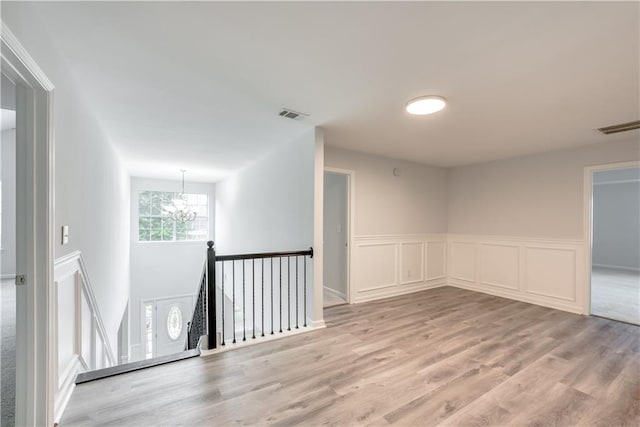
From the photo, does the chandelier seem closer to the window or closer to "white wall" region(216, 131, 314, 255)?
the window

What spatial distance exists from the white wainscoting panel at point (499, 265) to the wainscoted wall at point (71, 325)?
555 cm

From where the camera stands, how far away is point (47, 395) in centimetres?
150

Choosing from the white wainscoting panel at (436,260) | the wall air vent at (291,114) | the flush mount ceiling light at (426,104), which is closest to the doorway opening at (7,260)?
the wall air vent at (291,114)

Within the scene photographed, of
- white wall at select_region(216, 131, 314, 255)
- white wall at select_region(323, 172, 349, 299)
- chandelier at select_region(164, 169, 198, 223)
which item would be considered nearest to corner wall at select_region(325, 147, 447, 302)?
white wall at select_region(323, 172, 349, 299)

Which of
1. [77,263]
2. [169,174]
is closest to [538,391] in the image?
[77,263]

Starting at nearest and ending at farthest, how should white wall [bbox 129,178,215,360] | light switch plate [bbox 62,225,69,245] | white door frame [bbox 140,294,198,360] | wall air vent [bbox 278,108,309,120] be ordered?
light switch plate [bbox 62,225,69,245]
wall air vent [bbox 278,108,309,120]
white wall [bbox 129,178,215,360]
white door frame [bbox 140,294,198,360]

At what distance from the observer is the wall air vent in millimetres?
2746

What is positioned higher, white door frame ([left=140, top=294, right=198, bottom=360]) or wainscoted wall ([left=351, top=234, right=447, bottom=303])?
wainscoted wall ([left=351, top=234, right=447, bottom=303])

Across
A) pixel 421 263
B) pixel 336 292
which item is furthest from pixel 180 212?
pixel 421 263

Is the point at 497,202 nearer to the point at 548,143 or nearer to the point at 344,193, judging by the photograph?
the point at 548,143

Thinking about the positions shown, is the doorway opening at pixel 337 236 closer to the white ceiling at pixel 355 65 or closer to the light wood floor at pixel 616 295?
the white ceiling at pixel 355 65

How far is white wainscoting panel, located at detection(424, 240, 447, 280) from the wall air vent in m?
3.51

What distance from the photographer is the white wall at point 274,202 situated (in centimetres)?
339

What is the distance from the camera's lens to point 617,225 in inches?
296
